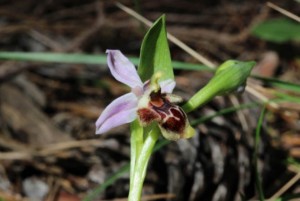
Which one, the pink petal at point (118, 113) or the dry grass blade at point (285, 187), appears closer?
the pink petal at point (118, 113)

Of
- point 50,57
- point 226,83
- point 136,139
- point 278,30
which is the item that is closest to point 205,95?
point 226,83

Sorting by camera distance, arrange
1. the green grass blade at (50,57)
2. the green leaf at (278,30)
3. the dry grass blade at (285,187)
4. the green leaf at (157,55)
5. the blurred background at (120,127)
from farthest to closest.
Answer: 1. the green leaf at (278,30)
2. the blurred background at (120,127)
3. the dry grass blade at (285,187)
4. the green grass blade at (50,57)
5. the green leaf at (157,55)

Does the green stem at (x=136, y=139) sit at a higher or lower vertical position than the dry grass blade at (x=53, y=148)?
higher

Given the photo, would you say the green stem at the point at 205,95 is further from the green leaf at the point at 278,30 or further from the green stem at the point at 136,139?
the green leaf at the point at 278,30

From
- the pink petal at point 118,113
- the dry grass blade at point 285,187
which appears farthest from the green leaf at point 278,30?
the pink petal at point 118,113

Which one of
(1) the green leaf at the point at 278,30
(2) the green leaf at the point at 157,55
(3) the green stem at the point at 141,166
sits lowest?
(1) the green leaf at the point at 278,30

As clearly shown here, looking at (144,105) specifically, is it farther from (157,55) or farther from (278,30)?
(278,30)
